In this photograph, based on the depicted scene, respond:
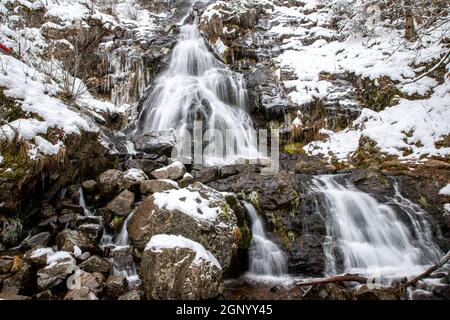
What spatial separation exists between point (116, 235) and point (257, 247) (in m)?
2.51

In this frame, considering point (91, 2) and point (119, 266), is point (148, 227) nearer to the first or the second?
point (119, 266)

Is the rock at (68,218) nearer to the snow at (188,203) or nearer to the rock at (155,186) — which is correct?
the rock at (155,186)

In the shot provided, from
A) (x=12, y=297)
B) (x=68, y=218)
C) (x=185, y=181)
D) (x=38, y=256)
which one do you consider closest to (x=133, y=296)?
(x=12, y=297)

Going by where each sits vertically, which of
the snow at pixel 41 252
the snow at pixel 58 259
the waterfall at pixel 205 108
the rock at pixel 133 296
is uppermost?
the waterfall at pixel 205 108

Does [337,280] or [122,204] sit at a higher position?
[122,204]

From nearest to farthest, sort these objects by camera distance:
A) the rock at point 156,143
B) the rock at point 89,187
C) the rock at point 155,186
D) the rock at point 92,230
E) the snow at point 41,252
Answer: the snow at point 41,252, the rock at point 92,230, the rock at point 155,186, the rock at point 89,187, the rock at point 156,143

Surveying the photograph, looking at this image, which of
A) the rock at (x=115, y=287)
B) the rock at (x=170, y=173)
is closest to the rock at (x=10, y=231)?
the rock at (x=115, y=287)

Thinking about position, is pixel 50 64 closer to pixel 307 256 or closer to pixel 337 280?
pixel 307 256

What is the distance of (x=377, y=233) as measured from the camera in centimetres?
573

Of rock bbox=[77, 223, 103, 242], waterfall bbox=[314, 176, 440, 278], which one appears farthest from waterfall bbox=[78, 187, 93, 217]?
waterfall bbox=[314, 176, 440, 278]

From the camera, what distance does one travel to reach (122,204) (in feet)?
18.3

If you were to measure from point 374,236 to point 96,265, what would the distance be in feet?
15.9

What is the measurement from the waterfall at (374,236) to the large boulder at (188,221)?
1.90m

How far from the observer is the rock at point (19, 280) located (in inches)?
150
